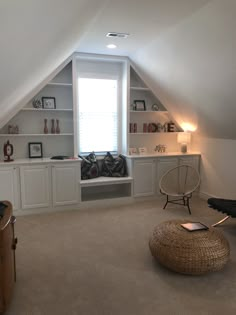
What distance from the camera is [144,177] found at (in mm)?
4887

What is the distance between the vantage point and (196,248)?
2.43 m

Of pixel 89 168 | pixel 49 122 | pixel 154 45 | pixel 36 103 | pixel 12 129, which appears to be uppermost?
pixel 154 45

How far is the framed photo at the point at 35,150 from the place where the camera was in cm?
460

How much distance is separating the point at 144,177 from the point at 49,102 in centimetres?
217

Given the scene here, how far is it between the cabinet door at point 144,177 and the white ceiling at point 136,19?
1999 mm

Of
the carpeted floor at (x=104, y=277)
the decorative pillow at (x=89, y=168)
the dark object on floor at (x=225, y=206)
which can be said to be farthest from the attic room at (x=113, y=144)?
the dark object on floor at (x=225, y=206)

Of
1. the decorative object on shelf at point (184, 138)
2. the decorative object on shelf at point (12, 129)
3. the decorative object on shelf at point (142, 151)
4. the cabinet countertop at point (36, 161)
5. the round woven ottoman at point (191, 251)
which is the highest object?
the decorative object on shelf at point (12, 129)

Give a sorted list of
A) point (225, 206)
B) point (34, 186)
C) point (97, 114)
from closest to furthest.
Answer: point (225, 206), point (34, 186), point (97, 114)

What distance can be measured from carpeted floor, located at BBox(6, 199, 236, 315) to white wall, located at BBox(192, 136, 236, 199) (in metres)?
0.93

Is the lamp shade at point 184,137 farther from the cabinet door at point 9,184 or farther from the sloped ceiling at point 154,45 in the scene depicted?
the cabinet door at point 9,184

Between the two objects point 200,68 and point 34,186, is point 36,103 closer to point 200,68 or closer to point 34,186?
point 34,186

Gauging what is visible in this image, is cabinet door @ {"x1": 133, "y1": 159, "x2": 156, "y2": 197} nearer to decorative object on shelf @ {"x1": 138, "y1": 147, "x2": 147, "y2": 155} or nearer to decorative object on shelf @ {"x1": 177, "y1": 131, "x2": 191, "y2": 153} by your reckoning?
decorative object on shelf @ {"x1": 138, "y1": 147, "x2": 147, "y2": 155}

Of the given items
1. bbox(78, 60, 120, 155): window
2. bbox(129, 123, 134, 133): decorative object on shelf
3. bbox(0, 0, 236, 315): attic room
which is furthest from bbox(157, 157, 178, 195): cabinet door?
bbox(78, 60, 120, 155): window

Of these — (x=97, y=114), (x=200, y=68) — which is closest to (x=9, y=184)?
(x=97, y=114)
